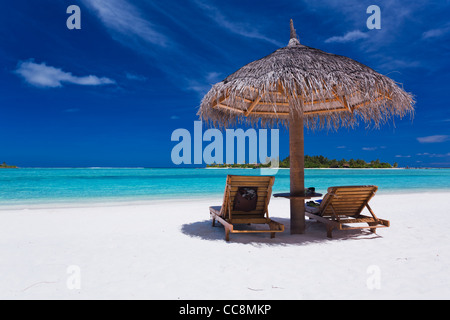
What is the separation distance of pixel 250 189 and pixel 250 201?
18 centimetres

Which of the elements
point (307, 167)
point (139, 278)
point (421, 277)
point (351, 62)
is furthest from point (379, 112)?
point (307, 167)

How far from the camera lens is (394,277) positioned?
101 inches

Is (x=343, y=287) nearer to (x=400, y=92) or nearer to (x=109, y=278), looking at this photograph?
(x=109, y=278)

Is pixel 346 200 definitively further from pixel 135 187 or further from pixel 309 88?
pixel 135 187

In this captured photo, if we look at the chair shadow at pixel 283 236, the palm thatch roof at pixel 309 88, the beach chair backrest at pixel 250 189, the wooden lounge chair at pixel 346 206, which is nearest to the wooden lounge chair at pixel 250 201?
the beach chair backrest at pixel 250 189

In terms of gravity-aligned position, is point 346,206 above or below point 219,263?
above

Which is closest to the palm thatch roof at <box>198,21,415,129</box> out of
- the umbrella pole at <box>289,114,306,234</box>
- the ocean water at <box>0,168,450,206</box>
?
the umbrella pole at <box>289,114,306,234</box>

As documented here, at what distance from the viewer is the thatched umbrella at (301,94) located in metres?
3.64

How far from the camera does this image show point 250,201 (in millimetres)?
4117

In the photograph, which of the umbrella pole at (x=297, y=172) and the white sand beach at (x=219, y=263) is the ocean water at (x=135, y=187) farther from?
the umbrella pole at (x=297, y=172)

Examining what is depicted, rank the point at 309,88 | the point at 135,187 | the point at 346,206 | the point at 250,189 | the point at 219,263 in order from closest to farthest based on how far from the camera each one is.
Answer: the point at 219,263 → the point at 309,88 → the point at 250,189 → the point at 346,206 → the point at 135,187

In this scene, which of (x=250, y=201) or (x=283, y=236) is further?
(x=283, y=236)

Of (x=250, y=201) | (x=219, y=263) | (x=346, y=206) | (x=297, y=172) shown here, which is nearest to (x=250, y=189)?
(x=250, y=201)
